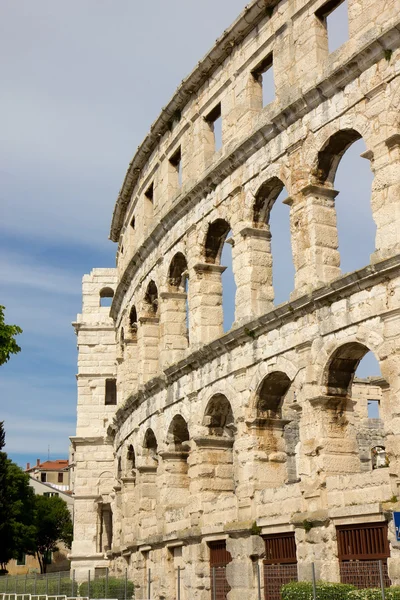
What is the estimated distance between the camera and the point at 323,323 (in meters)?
16.0

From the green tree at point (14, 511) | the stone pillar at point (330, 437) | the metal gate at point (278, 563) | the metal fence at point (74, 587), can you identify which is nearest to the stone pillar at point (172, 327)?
the metal fence at point (74, 587)

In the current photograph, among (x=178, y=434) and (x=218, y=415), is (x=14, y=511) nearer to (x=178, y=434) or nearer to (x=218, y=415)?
(x=178, y=434)

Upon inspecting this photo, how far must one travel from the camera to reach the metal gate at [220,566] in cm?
1825

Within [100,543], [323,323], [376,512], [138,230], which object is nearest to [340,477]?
[376,512]

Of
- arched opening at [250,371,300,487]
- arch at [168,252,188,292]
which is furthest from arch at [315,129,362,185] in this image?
arch at [168,252,188,292]

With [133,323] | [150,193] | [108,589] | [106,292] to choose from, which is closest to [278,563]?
[108,589]

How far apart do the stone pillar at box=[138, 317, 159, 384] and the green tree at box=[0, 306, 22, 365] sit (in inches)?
189

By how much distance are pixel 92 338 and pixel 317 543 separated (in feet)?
71.9

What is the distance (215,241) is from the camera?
21438 millimetres

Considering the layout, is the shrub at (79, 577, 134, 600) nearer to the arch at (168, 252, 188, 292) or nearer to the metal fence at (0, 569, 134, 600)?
the metal fence at (0, 569, 134, 600)

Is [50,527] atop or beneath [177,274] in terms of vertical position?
beneath

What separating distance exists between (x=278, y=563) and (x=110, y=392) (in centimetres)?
2010

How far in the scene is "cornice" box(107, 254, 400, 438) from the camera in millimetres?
14742

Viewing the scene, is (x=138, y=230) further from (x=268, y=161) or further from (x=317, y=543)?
(x=317, y=543)
